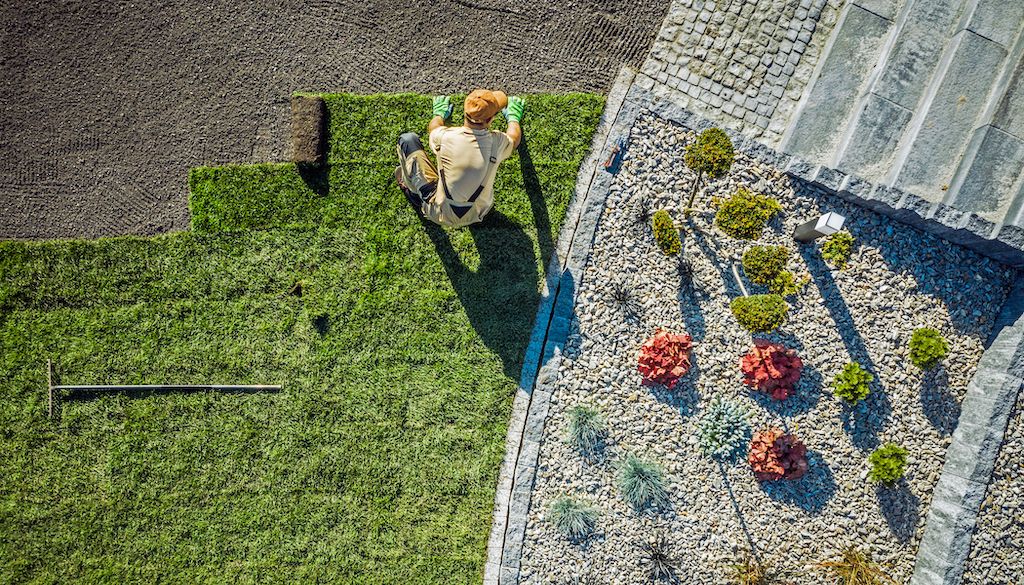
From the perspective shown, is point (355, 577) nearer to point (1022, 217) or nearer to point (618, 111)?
point (618, 111)

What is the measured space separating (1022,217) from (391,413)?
30.4ft

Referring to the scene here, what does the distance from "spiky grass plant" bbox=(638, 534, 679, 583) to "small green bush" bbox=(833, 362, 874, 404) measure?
10.8ft

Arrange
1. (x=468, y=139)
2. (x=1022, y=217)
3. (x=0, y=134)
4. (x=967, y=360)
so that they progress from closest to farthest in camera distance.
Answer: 1. (x=468, y=139)
2. (x=1022, y=217)
3. (x=967, y=360)
4. (x=0, y=134)

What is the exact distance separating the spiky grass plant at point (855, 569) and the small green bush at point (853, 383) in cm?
228

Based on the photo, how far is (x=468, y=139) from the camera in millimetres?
7395

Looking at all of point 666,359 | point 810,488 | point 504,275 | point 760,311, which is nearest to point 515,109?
point 504,275

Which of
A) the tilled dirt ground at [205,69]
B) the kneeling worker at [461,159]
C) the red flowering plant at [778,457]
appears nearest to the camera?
the kneeling worker at [461,159]

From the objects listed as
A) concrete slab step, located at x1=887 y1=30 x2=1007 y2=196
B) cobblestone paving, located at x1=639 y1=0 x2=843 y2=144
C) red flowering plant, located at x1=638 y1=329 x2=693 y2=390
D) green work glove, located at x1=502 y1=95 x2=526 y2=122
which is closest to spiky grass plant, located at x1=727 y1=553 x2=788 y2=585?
red flowering plant, located at x1=638 y1=329 x2=693 y2=390

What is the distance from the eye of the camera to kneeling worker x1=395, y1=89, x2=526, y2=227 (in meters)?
7.36

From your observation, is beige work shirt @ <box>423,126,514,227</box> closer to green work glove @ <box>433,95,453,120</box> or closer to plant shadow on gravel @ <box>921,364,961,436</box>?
green work glove @ <box>433,95,453,120</box>

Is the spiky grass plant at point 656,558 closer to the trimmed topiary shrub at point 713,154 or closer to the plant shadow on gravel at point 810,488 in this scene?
the plant shadow on gravel at point 810,488

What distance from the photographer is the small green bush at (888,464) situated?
826 cm

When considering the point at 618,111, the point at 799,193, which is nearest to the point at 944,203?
the point at 799,193

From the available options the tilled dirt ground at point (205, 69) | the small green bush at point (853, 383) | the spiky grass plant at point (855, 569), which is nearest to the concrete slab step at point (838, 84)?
the tilled dirt ground at point (205, 69)
